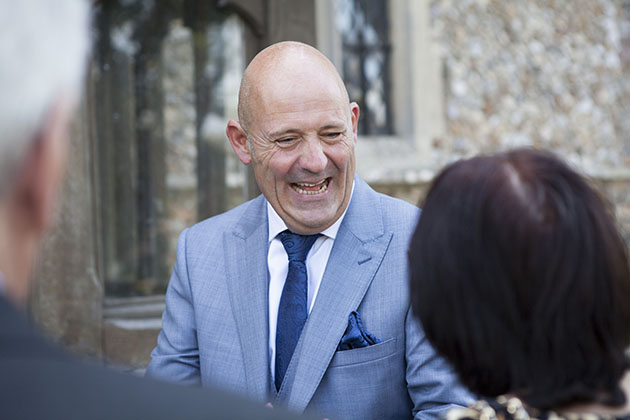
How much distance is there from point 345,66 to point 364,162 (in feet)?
2.06

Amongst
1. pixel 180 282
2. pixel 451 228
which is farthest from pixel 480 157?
pixel 180 282

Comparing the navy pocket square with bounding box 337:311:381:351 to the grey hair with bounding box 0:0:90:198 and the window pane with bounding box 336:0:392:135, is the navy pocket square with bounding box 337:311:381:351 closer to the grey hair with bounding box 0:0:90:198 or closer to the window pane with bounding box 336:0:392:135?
the grey hair with bounding box 0:0:90:198

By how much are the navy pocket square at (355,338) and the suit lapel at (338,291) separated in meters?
0.02

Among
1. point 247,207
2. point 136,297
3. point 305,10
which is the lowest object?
point 136,297

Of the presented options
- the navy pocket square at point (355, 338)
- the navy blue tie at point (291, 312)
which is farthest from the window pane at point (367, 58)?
the navy pocket square at point (355, 338)

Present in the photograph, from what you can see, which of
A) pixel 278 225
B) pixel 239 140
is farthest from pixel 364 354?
→ pixel 239 140

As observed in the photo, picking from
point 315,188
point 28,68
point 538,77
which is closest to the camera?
point 28,68

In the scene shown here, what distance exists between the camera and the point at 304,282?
2.17m

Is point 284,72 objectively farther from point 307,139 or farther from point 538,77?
point 538,77

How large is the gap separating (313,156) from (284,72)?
275mm

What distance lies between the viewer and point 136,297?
4.20 meters

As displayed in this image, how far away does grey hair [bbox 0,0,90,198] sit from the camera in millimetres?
736

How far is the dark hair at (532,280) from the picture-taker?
1192 millimetres

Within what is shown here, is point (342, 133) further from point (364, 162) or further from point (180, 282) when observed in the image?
point (364, 162)
